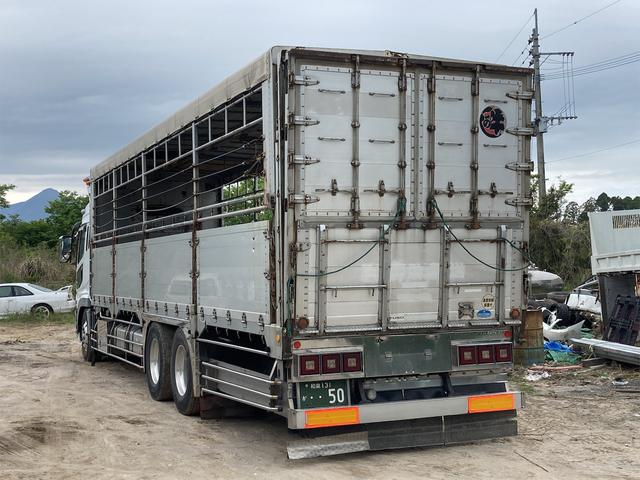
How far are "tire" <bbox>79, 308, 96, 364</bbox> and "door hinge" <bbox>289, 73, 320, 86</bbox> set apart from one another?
9223 mm

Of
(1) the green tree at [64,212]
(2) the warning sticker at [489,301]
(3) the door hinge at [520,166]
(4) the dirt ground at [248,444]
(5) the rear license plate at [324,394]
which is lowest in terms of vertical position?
(4) the dirt ground at [248,444]

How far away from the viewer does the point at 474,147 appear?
7387 mm

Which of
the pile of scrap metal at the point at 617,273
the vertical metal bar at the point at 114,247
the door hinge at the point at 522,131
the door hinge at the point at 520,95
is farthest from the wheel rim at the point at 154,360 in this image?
the pile of scrap metal at the point at 617,273

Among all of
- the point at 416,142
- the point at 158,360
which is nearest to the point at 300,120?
the point at 416,142

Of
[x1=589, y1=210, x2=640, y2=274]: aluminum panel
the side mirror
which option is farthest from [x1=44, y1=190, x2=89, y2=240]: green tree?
[x1=589, y1=210, x2=640, y2=274]: aluminum panel

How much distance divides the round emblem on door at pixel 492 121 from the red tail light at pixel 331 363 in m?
2.67

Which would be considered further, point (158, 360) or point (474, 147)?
point (158, 360)

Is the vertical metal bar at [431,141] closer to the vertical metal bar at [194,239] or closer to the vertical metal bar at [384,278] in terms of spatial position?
the vertical metal bar at [384,278]

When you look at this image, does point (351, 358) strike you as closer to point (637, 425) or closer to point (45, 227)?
point (637, 425)

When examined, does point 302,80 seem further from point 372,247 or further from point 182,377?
point 182,377

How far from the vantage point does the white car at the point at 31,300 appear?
24.8 m

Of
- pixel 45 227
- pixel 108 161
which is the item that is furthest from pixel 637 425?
pixel 45 227

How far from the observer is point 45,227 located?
177 feet

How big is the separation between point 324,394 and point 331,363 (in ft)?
0.98
